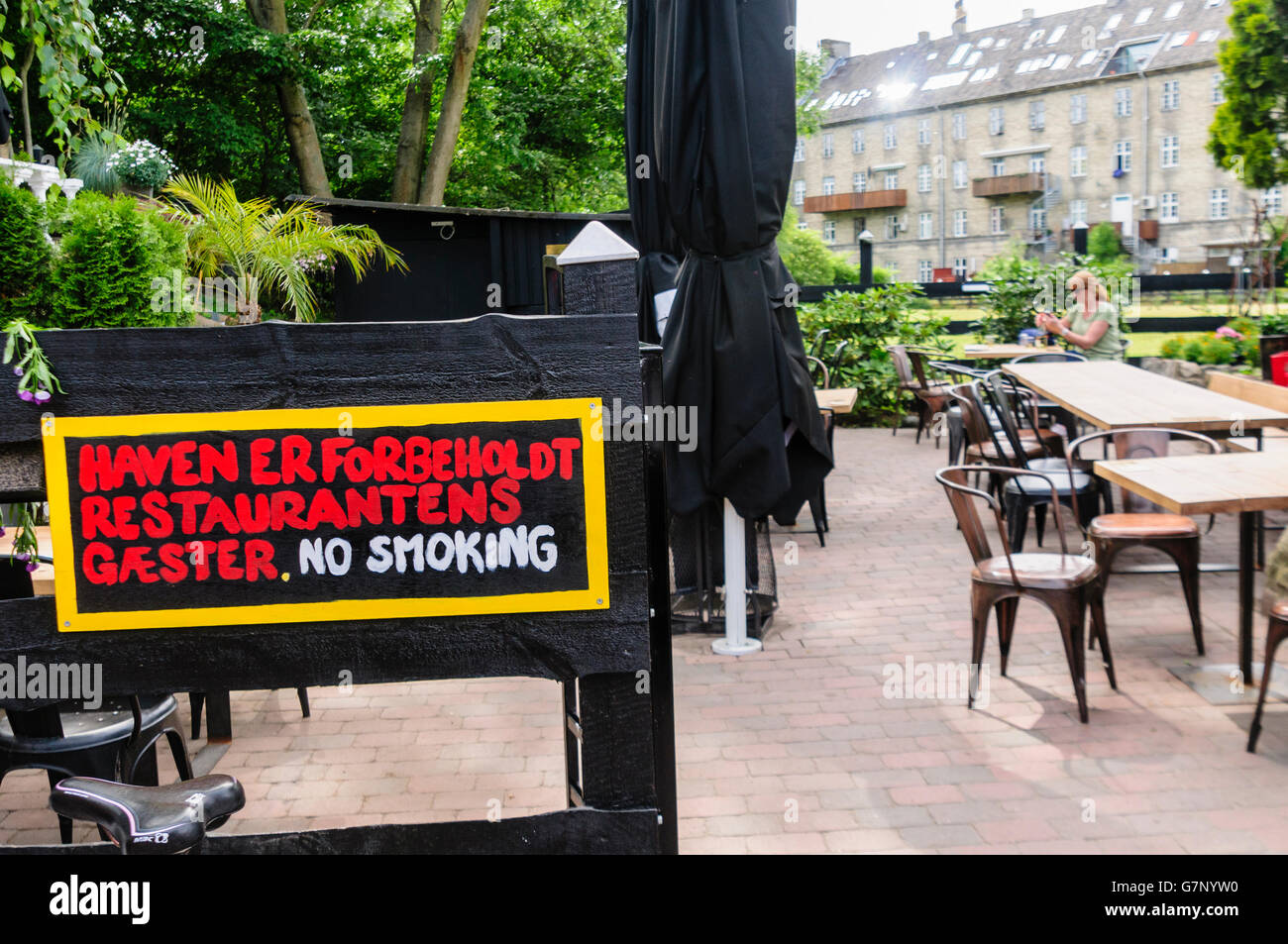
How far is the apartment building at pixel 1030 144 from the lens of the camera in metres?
51.5

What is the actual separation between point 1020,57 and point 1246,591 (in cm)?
5989

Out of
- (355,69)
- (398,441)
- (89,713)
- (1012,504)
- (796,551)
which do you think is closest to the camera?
(398,441)

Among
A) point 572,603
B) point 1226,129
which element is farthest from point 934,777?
point 1226,129

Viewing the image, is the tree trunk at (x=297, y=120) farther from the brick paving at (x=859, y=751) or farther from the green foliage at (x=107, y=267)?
the green foliage at (x=107, y=267)

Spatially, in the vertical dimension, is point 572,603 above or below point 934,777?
above

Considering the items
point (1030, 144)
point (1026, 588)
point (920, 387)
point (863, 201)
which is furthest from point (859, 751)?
point (863, 201)

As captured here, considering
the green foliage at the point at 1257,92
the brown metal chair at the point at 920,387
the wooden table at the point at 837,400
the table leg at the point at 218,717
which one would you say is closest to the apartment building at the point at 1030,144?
A: the green foliage at the point at 1257,92

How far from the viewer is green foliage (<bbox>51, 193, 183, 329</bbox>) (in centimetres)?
268

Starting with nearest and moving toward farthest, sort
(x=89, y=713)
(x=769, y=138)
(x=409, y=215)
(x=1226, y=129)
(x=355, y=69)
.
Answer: (x=89, y=713), (x=769, y=138), (x=1226, y=129), (x=409, y=215), (x=355, y=69)

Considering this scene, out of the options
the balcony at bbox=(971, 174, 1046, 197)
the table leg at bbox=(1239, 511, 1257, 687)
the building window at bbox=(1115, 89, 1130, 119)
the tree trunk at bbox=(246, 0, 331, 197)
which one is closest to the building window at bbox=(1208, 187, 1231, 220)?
the building window at bbox=(1115, 89, 1130, 119)

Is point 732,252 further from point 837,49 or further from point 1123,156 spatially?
point 837,49

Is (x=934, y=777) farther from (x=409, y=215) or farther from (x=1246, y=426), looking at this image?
(x=409, y=215)

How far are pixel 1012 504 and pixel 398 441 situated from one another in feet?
15.1

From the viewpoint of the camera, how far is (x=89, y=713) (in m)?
3.29
